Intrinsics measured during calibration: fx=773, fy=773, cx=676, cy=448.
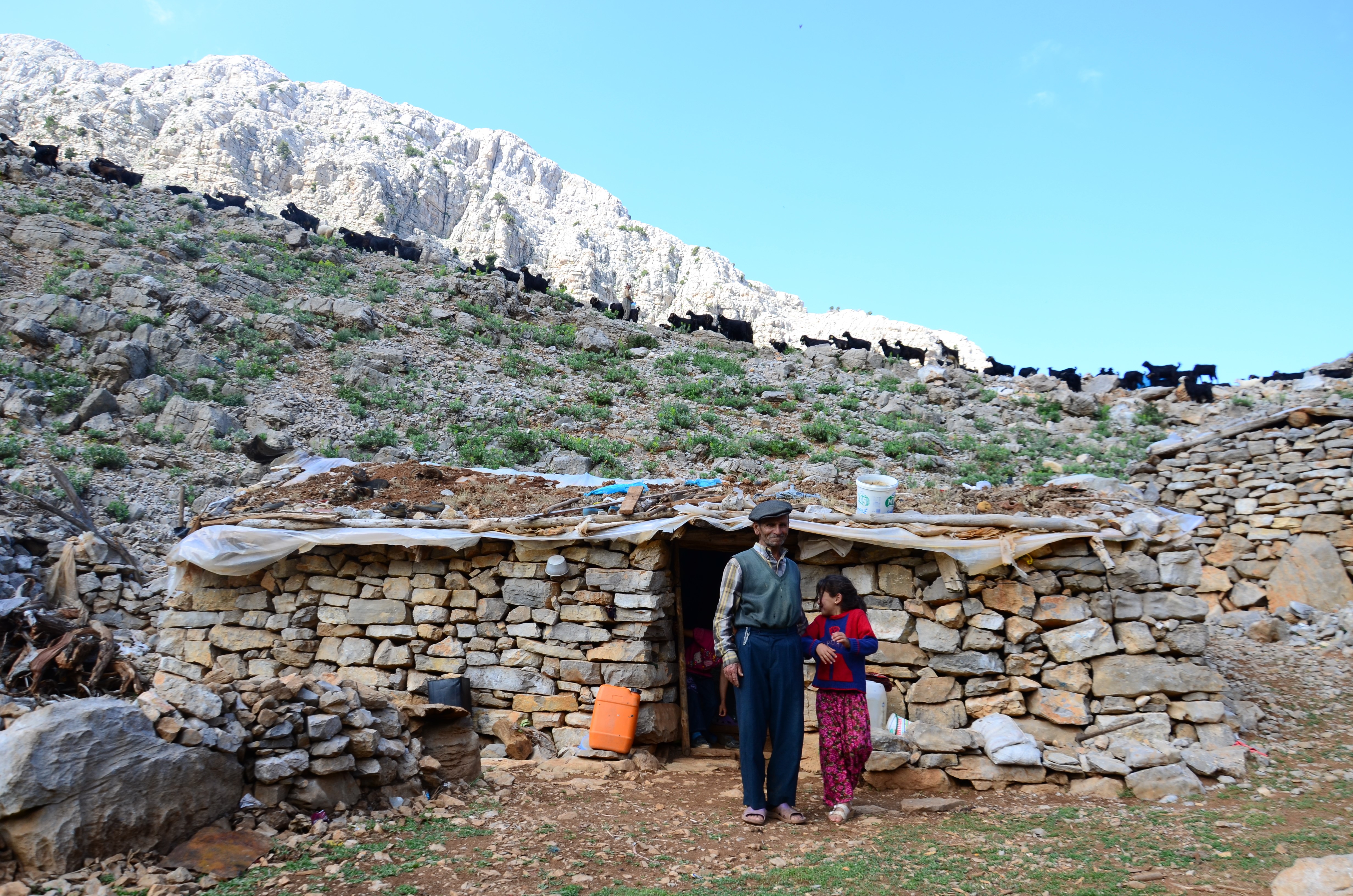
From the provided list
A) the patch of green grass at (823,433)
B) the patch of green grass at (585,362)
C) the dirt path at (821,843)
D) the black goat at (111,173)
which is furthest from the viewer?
the black goat at (111,173)

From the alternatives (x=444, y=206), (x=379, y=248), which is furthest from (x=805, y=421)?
(x=444, y=206)

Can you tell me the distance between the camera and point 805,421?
15.8 metres

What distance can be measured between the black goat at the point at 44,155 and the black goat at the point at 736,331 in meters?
19.4

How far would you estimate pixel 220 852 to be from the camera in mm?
3102

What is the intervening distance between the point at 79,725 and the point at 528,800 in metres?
2.24

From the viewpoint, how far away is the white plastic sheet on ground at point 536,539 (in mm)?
5020

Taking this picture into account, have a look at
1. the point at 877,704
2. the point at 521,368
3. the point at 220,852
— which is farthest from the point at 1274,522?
the point at 521,368

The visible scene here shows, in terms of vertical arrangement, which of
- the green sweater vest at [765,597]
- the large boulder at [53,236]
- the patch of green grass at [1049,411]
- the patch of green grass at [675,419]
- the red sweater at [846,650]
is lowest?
the red sweater at [846,650]

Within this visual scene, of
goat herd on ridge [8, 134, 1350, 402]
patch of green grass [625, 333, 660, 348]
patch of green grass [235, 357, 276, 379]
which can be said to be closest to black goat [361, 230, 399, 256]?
goat herd on ridge [8, 134, 1350, 402]

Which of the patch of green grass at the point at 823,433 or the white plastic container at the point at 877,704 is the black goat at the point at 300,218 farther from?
the white plastic container at the point at 877,704

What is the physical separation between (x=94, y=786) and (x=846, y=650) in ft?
10.9

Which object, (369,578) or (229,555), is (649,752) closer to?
(369,578)

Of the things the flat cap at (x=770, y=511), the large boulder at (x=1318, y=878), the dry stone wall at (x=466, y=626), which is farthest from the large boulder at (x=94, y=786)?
the large boulder at (x=1318, y=878)

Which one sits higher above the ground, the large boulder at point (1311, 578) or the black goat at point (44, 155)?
the black goat at point (44, 155)
